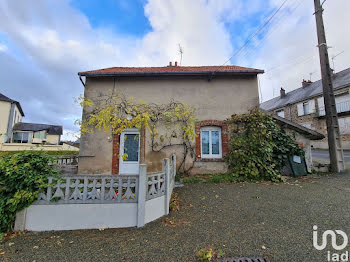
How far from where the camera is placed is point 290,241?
2.38m

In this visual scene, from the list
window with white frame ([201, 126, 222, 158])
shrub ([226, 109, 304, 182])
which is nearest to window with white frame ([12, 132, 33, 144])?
window with white frame ([201, 126, 222, 158])

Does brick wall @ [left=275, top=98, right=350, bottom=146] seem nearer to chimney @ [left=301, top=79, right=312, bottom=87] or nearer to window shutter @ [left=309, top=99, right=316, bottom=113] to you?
window shutter @ [left=309, top=99, right=316, bottom=113]

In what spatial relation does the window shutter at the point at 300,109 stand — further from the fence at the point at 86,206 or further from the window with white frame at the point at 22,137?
the window with white frame at the point at 22,137

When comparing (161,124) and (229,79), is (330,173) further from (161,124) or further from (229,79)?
(161,124)

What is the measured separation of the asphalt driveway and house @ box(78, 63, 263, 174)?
296 cm

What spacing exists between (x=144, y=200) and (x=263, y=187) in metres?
4.20

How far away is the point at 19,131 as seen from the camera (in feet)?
81.1

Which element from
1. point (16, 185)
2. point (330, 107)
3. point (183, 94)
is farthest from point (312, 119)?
point (16, 185)

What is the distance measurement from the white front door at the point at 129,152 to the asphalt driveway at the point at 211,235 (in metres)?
3.33

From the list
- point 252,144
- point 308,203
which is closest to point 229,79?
point 252,144

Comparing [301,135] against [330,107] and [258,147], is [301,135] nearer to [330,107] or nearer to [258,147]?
[330,107]

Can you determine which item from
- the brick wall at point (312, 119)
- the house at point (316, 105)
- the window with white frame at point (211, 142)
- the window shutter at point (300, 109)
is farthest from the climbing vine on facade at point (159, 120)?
the window shutter at point (300, 109)

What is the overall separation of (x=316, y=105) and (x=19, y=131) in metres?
42.7

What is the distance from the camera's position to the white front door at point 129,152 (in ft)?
22.0
